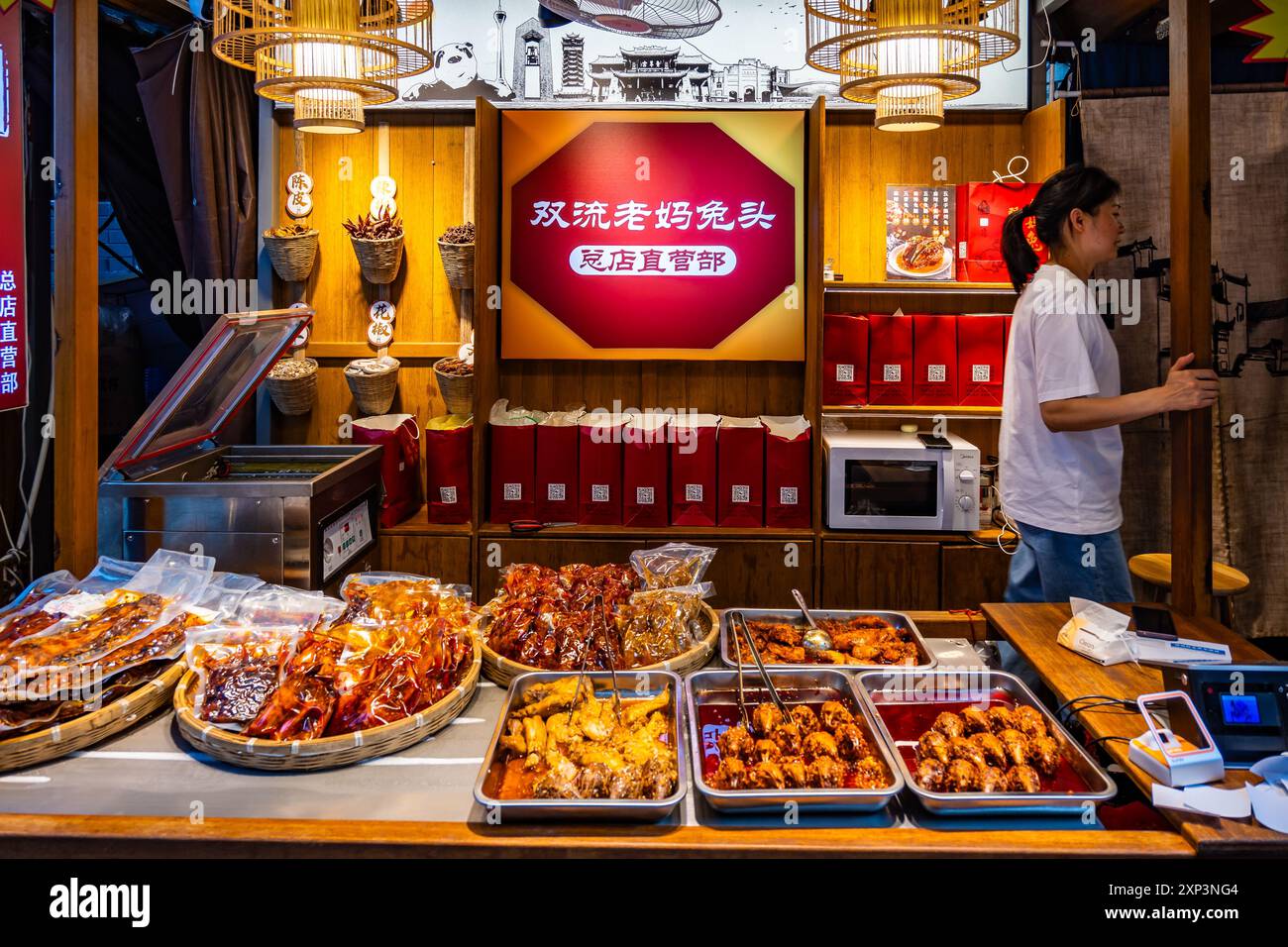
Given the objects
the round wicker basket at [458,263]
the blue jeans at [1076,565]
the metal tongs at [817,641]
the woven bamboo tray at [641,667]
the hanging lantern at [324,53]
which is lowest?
the woven bamboo tray at [641,667]

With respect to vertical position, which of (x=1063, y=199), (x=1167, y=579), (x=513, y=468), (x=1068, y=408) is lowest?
(x=1167, y=579)

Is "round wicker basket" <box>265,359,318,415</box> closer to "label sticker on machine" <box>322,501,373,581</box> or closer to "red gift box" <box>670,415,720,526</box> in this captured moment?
"label sticker on machine" <box>322,501,373,581</box>

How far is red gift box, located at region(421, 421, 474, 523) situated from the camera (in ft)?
14.2

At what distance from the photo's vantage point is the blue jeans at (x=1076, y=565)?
9.02ft

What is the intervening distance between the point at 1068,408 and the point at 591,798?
1742 millimetres

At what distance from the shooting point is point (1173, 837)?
1535 millimetres

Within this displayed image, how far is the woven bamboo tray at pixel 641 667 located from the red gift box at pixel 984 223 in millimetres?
2809

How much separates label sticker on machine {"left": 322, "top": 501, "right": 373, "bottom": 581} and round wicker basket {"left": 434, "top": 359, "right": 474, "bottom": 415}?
0.87m

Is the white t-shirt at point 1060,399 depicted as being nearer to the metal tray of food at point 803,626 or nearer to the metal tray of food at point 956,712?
the metal tray of food at point 803,626

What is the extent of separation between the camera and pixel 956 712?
6.49 feet

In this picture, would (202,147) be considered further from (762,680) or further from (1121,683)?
(1121,683)

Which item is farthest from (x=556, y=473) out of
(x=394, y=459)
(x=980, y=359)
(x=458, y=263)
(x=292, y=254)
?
(x=980, y=359)

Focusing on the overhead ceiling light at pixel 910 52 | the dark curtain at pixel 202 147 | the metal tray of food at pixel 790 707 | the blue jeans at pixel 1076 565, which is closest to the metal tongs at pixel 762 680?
the metal tray of food at pixel 790 707

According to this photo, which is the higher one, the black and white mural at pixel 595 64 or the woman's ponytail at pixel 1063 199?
the black and white mural at pixel 595 64
